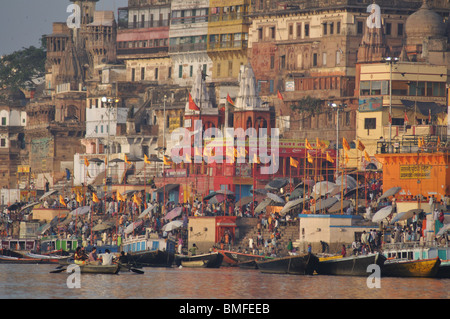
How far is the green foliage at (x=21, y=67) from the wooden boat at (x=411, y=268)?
7825 cm

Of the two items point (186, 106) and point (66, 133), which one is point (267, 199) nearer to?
point (186, 106)

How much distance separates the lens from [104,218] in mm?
→ 90312

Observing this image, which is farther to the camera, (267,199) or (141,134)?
(141,134)

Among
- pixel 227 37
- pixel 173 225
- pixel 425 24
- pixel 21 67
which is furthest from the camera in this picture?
pixel 21 67

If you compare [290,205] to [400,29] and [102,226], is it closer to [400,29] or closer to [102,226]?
[102,226]

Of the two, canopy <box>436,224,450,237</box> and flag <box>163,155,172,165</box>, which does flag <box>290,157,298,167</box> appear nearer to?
flag <box>163,155,172,165</box>

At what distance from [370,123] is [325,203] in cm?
1457

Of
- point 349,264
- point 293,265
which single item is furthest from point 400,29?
point 349,264

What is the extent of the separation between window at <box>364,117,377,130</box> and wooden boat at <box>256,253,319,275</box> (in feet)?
68.5

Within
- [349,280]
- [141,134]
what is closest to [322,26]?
[141,134]

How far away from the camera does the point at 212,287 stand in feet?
202

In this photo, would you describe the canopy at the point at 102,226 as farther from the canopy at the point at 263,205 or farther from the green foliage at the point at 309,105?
the green foliage at the point at 309,105
